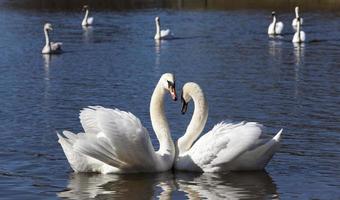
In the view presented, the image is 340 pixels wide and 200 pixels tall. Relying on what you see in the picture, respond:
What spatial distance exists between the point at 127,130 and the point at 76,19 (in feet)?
150

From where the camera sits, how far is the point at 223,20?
1966 inches

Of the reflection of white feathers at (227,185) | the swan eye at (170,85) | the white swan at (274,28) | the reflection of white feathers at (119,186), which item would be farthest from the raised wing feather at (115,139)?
the white swan at (274,28)

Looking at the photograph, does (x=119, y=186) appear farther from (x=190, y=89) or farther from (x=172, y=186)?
(x=190, y=89)

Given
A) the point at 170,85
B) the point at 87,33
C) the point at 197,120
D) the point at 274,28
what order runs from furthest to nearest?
1. the point at 87,33
2. the point at 274,28
3. the point at 197,120
4. the point at 170,85

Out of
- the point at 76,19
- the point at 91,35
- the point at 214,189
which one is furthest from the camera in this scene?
the point at 76,19

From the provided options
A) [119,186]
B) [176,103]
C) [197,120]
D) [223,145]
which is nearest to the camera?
[119,186]

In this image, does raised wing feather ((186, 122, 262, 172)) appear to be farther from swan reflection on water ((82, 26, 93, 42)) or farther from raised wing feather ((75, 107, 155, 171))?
swan reflection on water ((82, 26, 93, 42))

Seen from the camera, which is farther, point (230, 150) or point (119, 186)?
point (230, 150)

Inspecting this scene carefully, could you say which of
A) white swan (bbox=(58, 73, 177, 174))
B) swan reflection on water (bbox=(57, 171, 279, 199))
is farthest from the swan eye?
swan reflection on water (bbox=(57, 171, 279, 199))

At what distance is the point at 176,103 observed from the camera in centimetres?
1752

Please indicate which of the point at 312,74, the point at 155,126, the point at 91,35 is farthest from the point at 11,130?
the point at 91,35

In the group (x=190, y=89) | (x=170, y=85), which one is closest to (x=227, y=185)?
(x=170, y=85)

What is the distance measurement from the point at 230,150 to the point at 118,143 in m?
1.59

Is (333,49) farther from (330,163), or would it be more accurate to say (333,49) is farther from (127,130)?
(127,130)
